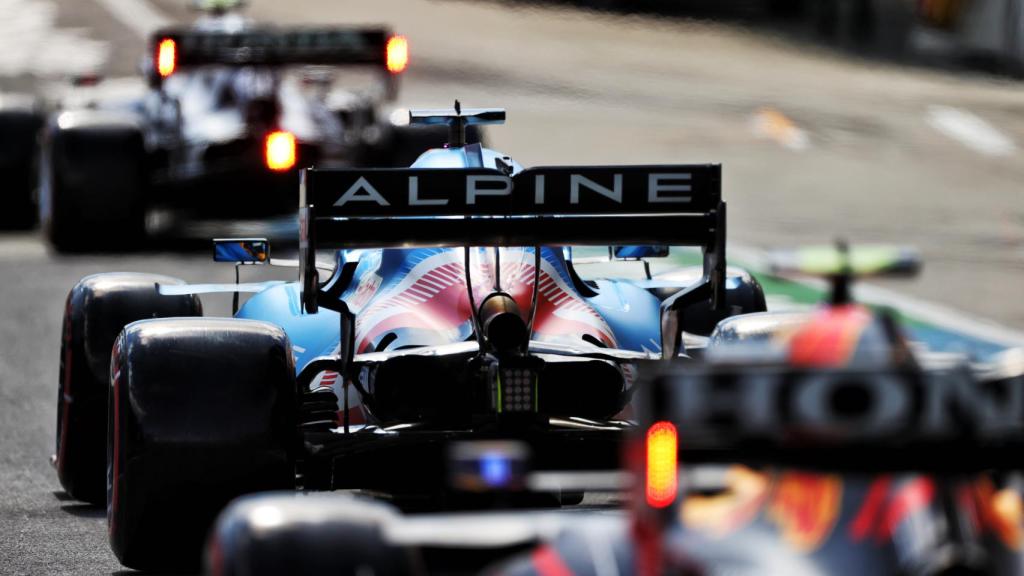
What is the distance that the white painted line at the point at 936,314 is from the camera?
14.9 m

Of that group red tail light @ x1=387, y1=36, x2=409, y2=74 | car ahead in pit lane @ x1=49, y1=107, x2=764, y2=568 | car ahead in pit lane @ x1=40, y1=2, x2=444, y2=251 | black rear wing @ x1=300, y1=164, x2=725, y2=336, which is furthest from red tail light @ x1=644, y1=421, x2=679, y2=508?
car ahead in pit lane @ x1=40, y1=2, x2=444, y2=251

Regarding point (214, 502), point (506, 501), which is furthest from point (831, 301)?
point (214, 502)

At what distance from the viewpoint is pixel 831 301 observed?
5457 millimetres

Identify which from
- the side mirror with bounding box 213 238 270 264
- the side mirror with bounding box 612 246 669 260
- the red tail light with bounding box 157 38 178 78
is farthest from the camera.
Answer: the red tail light with bounding box 157 38 178 78

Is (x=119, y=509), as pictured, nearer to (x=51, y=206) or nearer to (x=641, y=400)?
(x=641, y=400)

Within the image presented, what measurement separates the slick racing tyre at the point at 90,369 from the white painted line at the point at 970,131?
17.5 meters

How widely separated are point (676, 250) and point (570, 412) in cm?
941

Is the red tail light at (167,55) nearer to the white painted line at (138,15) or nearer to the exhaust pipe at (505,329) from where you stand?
the exhaust pipe at (505,329)

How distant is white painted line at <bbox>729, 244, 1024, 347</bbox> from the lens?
14.9 metres

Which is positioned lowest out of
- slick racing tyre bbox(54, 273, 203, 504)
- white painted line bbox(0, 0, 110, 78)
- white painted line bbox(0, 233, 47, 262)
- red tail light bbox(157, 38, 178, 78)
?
white painted line bbox(0, 233, 47, 262)

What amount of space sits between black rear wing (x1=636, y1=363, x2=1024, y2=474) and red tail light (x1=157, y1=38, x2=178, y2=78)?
1194 centimetres

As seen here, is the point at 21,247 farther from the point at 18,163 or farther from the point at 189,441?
the point at 189,441

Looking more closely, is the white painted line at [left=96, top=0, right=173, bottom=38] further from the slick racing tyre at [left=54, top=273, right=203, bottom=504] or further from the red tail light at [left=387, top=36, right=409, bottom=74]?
the slick racing tyre at [left=54, top=273, right=203, bottom=504]

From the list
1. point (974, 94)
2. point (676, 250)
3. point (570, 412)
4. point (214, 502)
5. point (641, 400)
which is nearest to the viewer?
point (641, 400)
